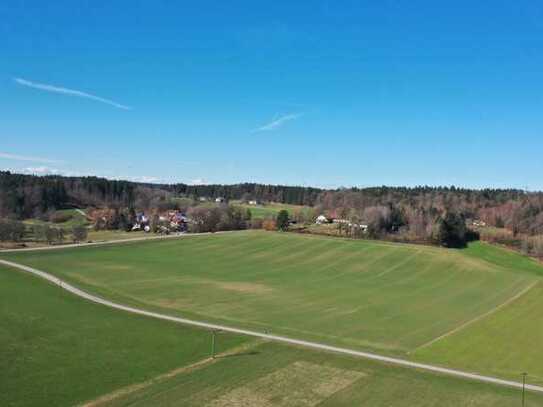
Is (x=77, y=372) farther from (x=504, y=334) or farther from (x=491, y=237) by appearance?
(x=491, y=237)

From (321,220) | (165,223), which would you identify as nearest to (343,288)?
(165,223)

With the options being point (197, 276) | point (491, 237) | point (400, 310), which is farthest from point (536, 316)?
point (491, 237)

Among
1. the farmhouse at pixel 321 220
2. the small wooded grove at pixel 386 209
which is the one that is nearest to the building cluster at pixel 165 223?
the small wooded grove at pixel 386 209

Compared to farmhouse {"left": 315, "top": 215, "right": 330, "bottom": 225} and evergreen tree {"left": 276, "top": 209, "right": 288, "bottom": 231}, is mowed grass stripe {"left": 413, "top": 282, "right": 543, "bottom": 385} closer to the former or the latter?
evergreen tree {"left": 276, "top": 209, "right": 288, "bottom": 231}

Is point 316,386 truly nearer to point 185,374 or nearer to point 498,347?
point 185,374

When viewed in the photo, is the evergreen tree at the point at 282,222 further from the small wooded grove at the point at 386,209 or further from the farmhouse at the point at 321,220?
the farmhouse at the point at 321,220
